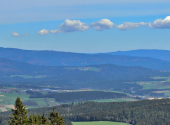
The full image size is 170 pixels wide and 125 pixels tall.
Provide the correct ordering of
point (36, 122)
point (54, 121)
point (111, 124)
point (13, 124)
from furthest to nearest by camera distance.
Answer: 1. point (111, 124)
2. point (54, 121)
3. point (36, 122)
4. point (13, 124)

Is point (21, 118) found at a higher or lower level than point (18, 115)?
lower

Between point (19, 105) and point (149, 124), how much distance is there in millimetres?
160863

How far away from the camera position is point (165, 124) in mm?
199875

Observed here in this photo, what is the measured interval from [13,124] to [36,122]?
4.38 meters

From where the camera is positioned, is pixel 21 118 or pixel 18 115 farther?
pixel 18 115

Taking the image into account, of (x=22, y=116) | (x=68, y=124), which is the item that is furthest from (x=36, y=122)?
(x=68, y=124)

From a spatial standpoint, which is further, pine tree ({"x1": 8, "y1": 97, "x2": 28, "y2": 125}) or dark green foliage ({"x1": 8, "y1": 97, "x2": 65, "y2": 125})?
dark green foliage ({"x1": 8, "y1": 97, "x2": 65, "y2": 125})

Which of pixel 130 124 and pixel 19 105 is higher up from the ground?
pixel 19 105

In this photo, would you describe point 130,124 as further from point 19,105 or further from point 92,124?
point 19,105

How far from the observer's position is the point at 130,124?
198m

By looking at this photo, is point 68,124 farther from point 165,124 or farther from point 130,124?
point 165,124

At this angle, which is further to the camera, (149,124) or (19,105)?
(149,124)

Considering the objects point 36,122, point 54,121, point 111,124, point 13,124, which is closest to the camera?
point 13,124

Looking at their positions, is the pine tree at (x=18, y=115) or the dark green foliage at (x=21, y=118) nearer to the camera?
the pine tree at (x=18, y=115)
